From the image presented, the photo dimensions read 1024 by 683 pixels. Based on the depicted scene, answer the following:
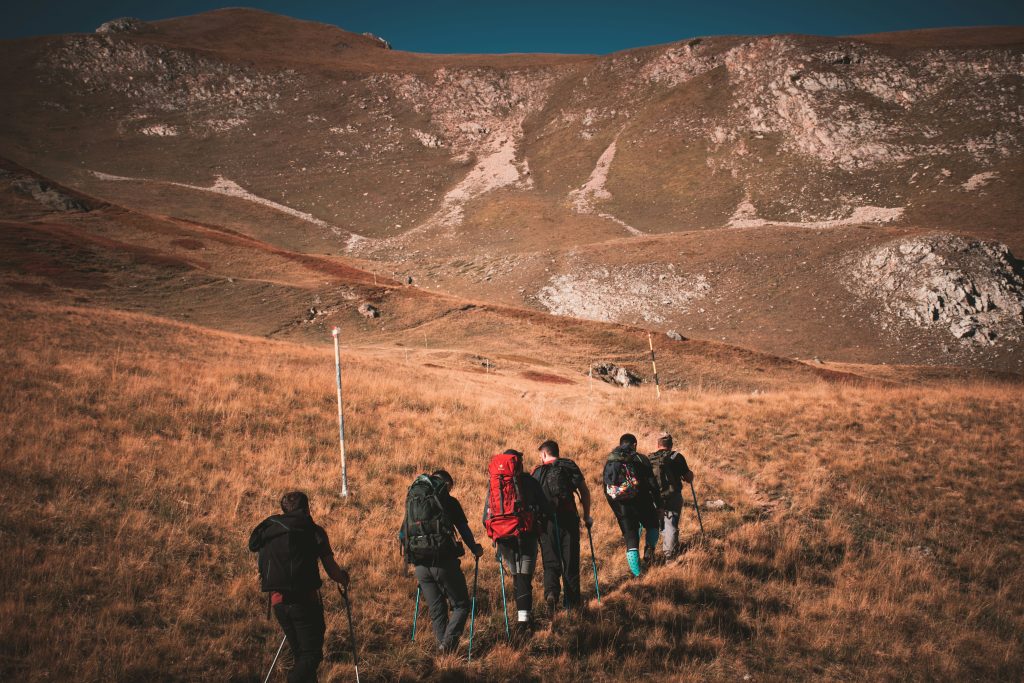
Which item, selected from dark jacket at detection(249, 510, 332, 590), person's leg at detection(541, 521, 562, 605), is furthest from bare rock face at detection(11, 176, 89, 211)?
person's leg at detection(541, 521, 562, 605)

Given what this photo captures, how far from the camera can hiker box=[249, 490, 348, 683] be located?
531 centimetres

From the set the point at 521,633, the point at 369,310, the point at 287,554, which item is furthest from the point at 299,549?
the point at 369,310

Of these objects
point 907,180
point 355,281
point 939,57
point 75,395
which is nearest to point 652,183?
point 907,180

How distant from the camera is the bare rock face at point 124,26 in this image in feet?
600

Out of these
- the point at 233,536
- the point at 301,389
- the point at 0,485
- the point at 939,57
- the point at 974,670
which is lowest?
the point at 974,670

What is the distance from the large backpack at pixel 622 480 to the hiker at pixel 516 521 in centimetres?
189

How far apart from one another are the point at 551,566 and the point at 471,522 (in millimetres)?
2946

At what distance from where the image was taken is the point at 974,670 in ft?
22.2

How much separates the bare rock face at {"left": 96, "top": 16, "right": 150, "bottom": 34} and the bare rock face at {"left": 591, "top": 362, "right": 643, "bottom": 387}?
217m

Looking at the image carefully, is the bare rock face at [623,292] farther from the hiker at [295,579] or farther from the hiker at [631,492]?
the hiker at [295,579]

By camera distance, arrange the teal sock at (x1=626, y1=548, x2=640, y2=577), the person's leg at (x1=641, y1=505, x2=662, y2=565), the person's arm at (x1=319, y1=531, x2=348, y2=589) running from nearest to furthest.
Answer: the person's arm at (x1=319, y1=531, x2=348, y2=589), the teal sock at (x1=626, y1=548, x2=640, y2=577), the person's leg at (x1=641, y1=505, x2=662, y2=565)

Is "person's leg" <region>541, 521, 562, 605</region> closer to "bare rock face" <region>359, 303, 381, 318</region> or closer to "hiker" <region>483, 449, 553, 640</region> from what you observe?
"hiker" <region>483, 449, 553, 640</region>

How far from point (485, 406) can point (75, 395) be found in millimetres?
10301

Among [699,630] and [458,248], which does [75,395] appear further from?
[458,248]
